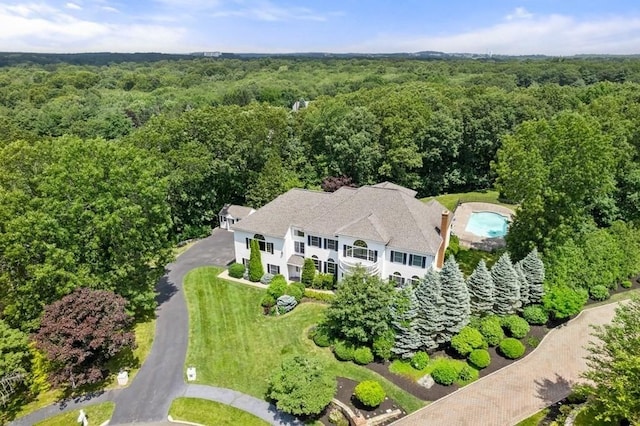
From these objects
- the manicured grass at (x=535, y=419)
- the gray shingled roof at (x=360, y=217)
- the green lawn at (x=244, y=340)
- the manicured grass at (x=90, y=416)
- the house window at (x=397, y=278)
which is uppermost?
the gray shingled roof at (x=360, y=217)

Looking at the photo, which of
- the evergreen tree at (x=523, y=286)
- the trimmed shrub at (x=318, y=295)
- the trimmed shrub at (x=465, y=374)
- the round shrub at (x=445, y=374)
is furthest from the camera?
the trimmed shrub at (x=318, y=295)

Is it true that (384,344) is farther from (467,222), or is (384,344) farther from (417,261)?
(467,222)

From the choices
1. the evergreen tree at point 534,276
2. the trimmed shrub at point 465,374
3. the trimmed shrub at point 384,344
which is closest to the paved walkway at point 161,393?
the trimmed shrub at point 384,344

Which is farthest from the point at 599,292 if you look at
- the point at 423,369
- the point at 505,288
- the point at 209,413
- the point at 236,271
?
the point at 209,413

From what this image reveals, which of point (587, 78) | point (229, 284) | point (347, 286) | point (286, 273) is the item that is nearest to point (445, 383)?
point (347, 286)

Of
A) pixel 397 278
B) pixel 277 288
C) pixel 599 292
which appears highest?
pixel 397 278

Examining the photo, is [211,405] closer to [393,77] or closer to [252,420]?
[252,420]

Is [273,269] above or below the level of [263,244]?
below

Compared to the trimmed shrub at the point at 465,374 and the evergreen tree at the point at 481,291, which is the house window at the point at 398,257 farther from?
the trimmed shrub at the point at 465,374
